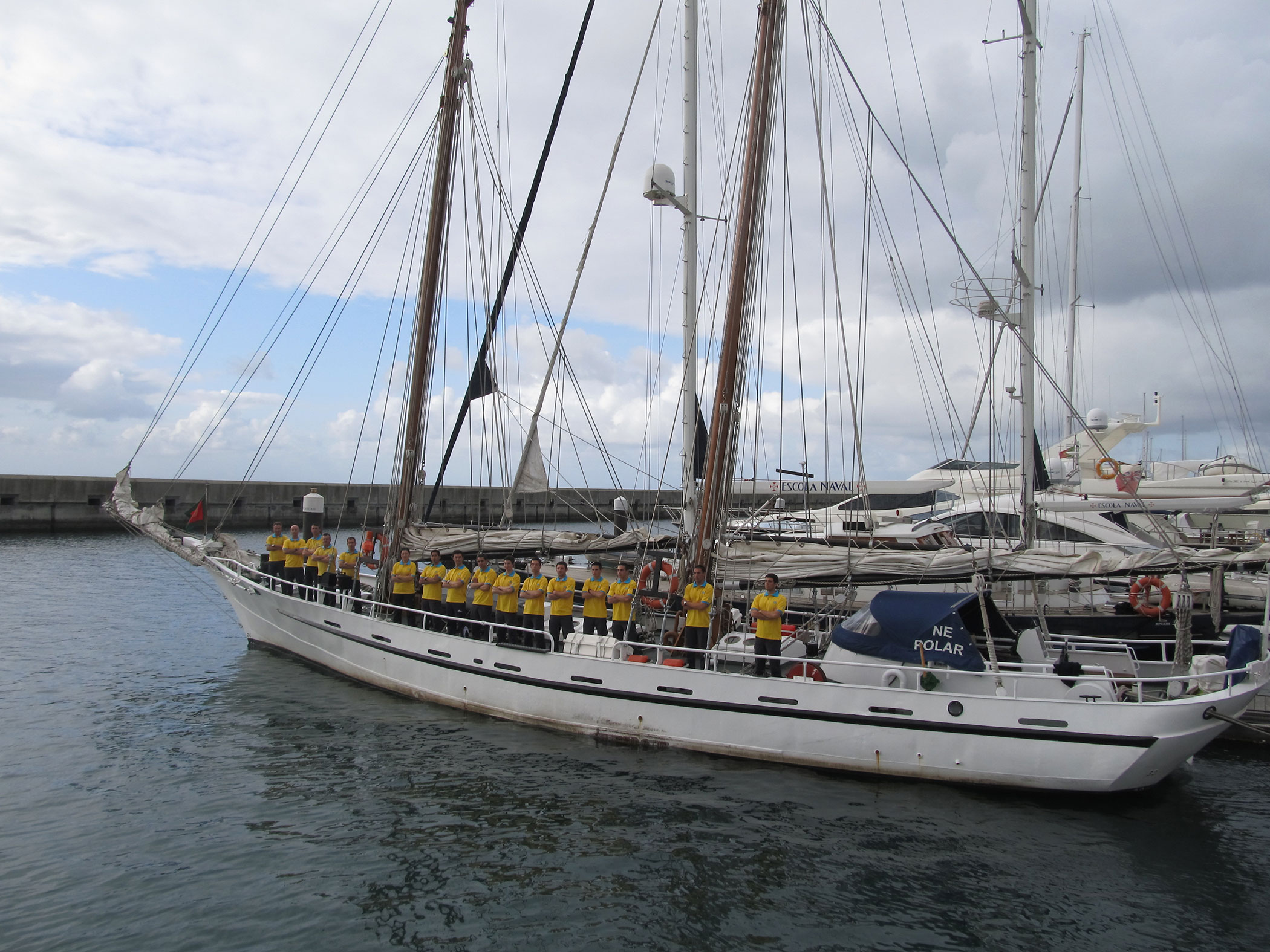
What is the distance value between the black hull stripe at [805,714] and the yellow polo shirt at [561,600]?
1270 mm

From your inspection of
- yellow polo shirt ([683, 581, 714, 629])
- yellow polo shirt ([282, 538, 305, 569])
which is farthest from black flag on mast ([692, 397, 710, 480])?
yellow polo shirt ([282, 538, 305, 569])

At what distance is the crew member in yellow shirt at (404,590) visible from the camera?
1714cm

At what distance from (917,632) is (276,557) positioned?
15836mm

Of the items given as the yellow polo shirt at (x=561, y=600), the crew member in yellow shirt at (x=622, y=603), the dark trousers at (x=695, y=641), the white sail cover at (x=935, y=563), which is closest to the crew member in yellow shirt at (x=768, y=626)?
the dark trousers at (x=695, y=641)

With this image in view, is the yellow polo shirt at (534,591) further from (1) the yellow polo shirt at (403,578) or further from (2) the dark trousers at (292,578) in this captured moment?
(2) the dark trousers at (292,578)

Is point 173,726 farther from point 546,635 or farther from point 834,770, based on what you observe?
point 834,770

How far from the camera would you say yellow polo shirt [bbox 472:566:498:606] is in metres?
16.5

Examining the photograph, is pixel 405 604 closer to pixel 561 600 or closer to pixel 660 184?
pixel 561 600

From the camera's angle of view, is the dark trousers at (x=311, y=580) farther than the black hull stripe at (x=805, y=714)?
Yes

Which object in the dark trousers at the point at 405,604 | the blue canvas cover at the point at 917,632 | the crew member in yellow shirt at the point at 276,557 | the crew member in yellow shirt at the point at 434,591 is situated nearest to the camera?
the blue canvas cover at the point at 917,632

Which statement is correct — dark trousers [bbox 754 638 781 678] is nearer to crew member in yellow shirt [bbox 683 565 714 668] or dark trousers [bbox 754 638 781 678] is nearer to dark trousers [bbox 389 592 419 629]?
crew member in yellow shirt [bbox 683 565 714 668]

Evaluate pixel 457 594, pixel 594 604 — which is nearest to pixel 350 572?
pixel 457 594

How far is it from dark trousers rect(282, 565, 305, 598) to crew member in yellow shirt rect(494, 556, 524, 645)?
689cm

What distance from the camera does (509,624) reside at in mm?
15594
